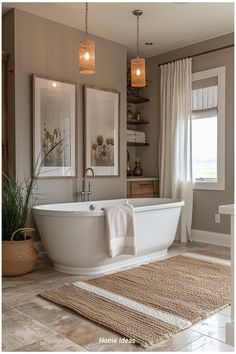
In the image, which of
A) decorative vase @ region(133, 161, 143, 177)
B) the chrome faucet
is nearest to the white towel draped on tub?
the chrome faucet

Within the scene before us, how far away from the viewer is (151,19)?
13.8ft

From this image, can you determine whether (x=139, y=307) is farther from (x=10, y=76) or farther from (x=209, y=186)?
(x=10, y=76)

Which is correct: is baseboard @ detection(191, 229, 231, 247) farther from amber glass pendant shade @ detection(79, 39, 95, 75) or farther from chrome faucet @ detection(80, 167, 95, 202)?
amber glass pendant shade @ detection(79, 39, 95, 75)

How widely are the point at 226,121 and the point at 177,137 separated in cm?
74

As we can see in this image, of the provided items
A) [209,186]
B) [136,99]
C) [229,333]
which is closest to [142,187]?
[209,186]

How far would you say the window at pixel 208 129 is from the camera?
477cm

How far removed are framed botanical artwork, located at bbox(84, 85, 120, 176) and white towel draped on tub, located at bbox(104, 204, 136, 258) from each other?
4.55 feet

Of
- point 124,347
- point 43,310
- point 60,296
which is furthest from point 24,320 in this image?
point 124,347

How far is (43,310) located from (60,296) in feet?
0.82

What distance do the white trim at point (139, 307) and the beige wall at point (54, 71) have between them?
1573mm

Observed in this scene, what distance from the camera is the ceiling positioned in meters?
3.90

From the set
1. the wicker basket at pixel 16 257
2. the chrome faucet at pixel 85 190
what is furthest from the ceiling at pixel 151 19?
the wicker basket at pixel 16 257

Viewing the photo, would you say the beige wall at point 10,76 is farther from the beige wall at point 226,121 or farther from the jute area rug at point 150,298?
the beige wall at point 226,121

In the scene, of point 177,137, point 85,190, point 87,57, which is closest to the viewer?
point 87,57
